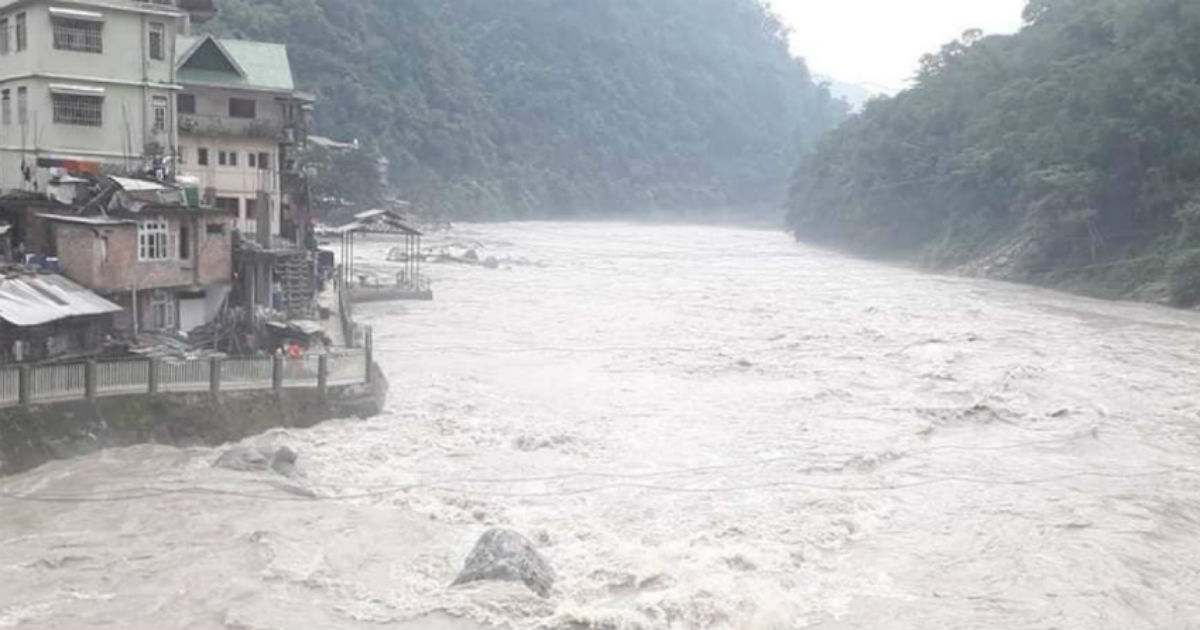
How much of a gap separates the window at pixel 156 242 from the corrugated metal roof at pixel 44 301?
65.9 inches

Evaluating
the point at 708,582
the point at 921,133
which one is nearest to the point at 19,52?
the point at 708,582

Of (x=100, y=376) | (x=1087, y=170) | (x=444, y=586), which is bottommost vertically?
(x=444, y=586)

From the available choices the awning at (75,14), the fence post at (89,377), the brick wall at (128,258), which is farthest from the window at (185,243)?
the awning at (75,14)

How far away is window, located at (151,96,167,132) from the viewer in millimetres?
25641

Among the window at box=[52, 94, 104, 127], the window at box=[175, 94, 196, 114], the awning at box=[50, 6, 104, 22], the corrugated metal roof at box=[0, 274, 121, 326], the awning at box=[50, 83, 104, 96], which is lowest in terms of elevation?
the corrugated metal roof at box=[0, 274, 121, 326]

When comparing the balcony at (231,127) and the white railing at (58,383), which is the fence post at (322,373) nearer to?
the white railing at (58,383)

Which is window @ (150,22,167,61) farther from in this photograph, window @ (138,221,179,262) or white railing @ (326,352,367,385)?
white railing @ (326,352,367,385)

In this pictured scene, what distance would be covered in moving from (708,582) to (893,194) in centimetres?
5809

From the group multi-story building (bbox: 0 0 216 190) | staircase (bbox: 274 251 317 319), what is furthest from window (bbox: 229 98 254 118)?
multi-story building (bbox: 0 0 216 190)

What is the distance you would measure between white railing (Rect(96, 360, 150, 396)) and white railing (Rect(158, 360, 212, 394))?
23 centimetres

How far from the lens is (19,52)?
952 inches

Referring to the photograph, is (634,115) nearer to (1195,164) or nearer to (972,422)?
(1195,164)

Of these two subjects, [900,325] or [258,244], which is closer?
[258,244]

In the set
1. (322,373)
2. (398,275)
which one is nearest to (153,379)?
(322,373)
